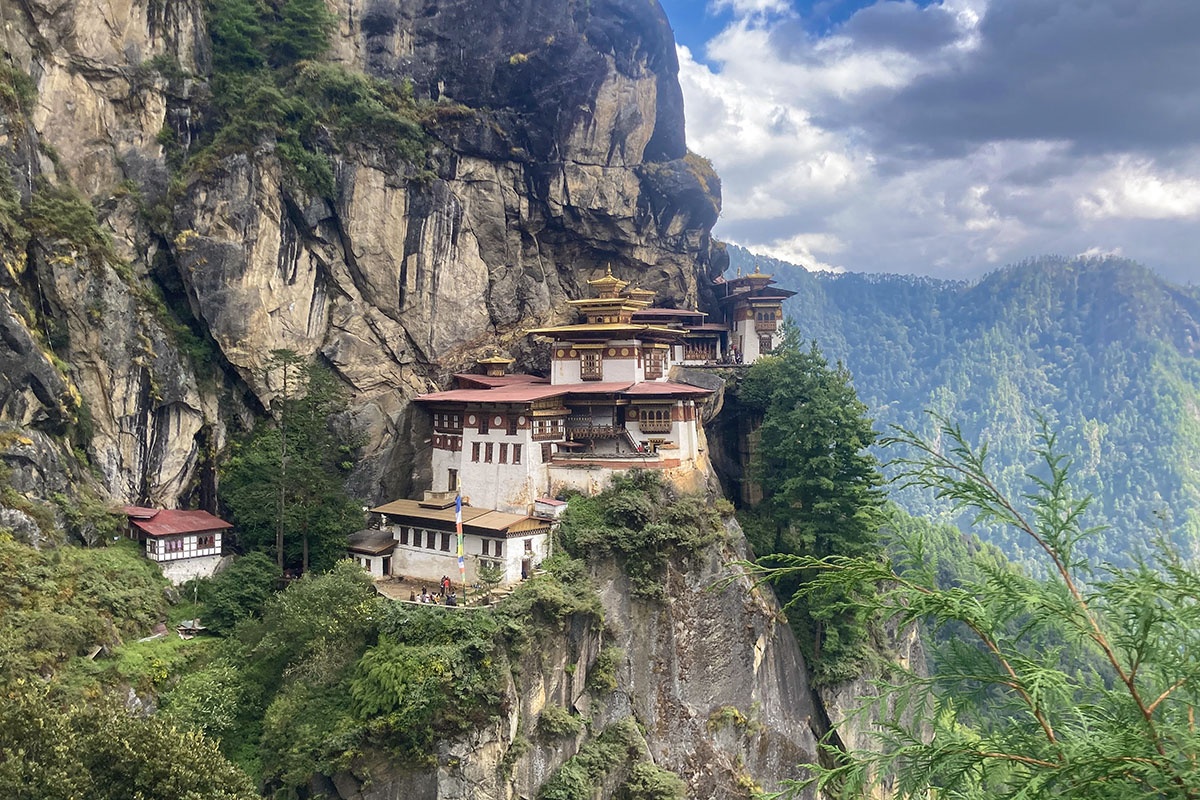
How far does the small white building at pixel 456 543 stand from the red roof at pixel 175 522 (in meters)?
6.46

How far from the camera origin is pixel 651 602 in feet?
98.3

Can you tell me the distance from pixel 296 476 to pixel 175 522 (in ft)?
15.8

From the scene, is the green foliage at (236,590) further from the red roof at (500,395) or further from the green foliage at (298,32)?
the green foliage at (298,32)

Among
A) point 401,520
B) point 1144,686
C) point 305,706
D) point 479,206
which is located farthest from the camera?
point 479,206

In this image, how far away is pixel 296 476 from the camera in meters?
32.7

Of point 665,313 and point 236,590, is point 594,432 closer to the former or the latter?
point 665,313

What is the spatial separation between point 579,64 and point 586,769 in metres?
35.6

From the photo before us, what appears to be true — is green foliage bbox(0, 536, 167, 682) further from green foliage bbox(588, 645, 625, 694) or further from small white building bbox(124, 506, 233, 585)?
green foliage bbox(588, 645, 625, 694)

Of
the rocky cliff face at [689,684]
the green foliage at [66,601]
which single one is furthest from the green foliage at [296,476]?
the rocky cliff face at [689,684]

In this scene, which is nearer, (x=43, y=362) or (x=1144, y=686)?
(x=1144, y=686)

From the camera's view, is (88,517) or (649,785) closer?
(649,785)

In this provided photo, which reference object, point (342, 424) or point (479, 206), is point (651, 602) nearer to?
point (342, 424)

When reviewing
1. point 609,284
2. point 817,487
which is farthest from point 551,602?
point 609,284

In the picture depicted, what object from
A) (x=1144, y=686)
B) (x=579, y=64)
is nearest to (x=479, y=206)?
(x=579, y=64)
